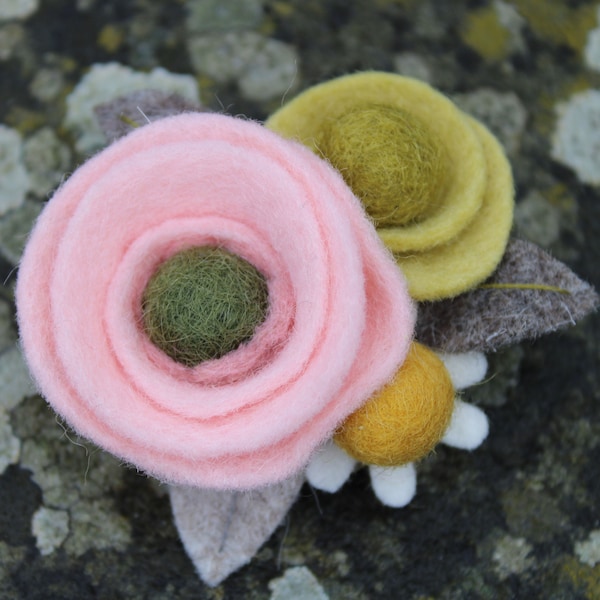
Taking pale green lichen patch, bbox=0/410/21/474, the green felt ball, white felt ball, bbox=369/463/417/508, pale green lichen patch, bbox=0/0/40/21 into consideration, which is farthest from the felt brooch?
pale green lichen patch, bbox=0/0/40/21

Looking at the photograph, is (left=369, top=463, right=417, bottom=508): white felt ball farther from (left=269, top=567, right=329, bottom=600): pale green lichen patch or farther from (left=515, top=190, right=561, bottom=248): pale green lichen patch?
(left=515, top=190, right=561, bottom=248): pale green lichen patch

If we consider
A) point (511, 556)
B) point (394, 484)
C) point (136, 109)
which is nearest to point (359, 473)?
point (394, 484)

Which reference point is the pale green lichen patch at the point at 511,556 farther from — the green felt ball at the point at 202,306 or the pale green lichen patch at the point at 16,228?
the pale green lichen patch at the point at 16,228

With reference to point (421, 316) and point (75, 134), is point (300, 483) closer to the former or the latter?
point (421, 316)

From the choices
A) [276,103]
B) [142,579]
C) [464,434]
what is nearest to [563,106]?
[276,103]

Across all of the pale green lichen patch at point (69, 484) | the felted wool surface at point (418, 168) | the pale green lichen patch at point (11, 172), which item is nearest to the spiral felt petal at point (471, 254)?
the felted wool surface at point (418, 168)
